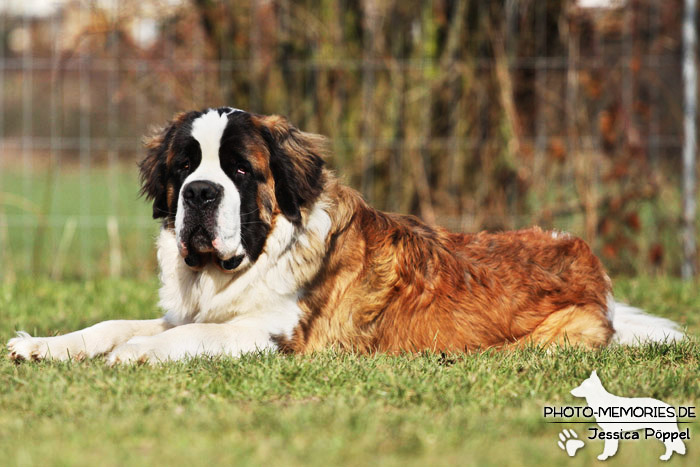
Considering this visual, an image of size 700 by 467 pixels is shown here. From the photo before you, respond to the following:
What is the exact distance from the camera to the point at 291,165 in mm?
4430

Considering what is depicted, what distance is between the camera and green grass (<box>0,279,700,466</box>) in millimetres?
2699

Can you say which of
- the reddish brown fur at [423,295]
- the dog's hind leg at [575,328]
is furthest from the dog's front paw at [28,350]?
the dog's hind leg at [575,328]

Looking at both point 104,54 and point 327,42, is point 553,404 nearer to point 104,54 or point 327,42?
point 327,42

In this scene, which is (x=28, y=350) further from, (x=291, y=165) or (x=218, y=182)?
(x=291, y=165)

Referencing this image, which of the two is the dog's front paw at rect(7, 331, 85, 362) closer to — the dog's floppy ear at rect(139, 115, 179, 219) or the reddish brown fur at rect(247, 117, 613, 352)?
the dog's floppy ear at rect(139, 115, 179, 219)

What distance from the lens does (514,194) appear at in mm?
8430

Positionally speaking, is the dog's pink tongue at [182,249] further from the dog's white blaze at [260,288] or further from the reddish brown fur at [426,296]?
the reddish brown fur at [426,296]

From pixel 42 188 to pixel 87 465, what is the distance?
1548 centimetres

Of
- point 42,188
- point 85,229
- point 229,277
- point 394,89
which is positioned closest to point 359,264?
point 229,277

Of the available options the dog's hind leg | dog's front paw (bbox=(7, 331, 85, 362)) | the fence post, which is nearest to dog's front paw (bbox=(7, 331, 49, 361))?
dog's front paw (bbox=(7, 331, 85, 362))

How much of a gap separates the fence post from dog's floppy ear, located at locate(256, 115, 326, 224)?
4.77 m

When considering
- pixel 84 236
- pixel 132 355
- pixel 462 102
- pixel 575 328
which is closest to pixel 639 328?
pixel 575 328

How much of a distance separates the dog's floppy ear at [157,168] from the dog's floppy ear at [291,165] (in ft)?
1.73

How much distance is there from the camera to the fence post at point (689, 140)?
805cm
